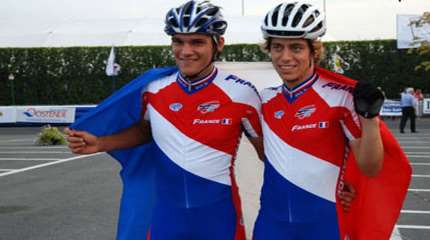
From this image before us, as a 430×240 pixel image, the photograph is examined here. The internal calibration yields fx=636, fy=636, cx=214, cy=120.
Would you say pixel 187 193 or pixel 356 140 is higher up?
pixel 356 140

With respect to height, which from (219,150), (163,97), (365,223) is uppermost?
(163,97)

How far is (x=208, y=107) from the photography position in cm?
334

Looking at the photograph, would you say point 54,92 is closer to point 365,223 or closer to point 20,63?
point 20,63

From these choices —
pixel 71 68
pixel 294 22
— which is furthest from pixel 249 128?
pixel 71 68

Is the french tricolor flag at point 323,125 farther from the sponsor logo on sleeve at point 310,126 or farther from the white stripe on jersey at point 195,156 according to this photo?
the white stripe on jersey at point 195,156

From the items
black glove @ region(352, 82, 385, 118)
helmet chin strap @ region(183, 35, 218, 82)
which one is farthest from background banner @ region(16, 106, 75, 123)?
black glove @ region(352, 82, 385, 118)

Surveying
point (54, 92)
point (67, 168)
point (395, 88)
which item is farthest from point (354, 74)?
point (67, 168)

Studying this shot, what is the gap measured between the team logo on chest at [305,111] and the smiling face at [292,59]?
5.7 inches

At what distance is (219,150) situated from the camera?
334 centimetres

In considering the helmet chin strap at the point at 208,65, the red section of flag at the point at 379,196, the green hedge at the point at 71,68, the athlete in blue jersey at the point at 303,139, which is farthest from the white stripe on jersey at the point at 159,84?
the green hedge at the point at 71,68

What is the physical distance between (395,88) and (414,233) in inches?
1130

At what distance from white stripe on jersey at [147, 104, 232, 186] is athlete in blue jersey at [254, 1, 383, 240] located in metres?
0.24

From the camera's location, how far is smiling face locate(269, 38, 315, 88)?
125 inches

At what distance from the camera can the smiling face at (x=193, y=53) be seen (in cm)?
334
